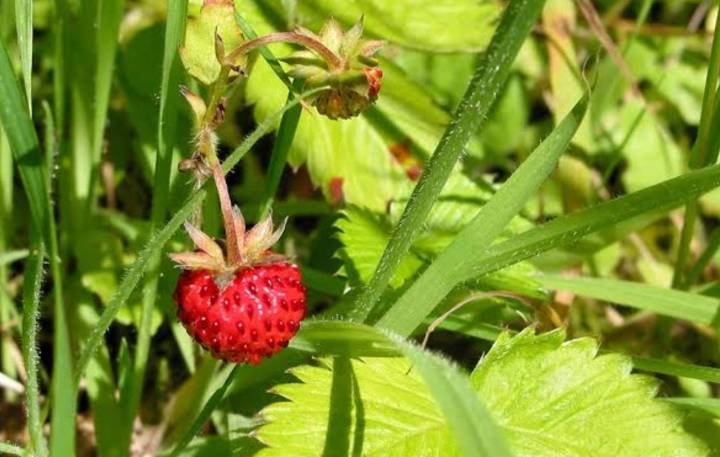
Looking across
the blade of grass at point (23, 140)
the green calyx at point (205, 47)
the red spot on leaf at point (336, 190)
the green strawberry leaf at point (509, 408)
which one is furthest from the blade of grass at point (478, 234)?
the red spot on leaf at point (336, 190)

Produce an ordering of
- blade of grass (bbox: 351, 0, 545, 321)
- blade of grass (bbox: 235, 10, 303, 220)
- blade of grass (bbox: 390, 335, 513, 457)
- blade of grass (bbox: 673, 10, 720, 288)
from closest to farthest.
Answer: blade of grass (bbox: 390, 335, 513, 457) < blade of grass (bbox: 351, 0, 545, 321) < blade of grass (bbox: 235, 10, 303, 220) < blade of grass (bbox: 673, 10, 720, 288)

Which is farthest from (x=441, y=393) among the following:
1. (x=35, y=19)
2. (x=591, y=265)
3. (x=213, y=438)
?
(x=35, y=19)

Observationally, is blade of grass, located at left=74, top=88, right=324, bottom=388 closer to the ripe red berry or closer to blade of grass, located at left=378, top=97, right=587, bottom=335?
the ripe red berry

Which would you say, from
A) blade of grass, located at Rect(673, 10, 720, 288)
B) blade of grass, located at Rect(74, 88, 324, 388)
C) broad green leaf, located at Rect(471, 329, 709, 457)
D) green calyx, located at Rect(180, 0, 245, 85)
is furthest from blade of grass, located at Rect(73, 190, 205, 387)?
blade of grass, located at Rect(673, 10, 720, 288)

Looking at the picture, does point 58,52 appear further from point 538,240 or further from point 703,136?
point 703,136

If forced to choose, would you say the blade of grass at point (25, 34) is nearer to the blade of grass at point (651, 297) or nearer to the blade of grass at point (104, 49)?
the blade of grass at point (104, 49)

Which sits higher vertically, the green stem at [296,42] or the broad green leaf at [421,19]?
the broad green leaf at [421,19]

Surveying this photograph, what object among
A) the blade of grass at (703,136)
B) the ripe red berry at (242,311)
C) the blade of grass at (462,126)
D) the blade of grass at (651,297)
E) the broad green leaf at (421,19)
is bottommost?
the ripe red berry at (242,311)
